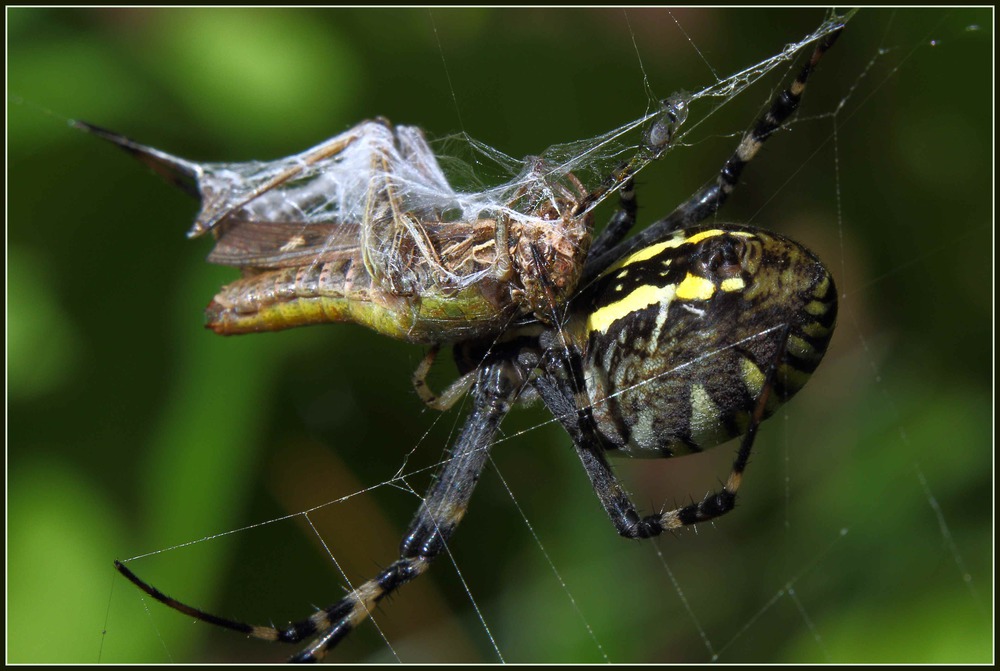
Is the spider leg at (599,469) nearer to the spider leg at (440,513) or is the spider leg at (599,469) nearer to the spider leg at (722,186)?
the spider leg at (440,513)

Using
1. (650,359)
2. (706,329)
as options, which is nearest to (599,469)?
(650,359)

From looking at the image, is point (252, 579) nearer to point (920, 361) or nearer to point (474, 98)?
point (474, 98)

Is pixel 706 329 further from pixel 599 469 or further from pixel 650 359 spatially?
pixel 599 469

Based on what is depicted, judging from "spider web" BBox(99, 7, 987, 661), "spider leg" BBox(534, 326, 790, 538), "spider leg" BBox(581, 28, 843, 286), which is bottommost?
"spider web" BBox(99, 7, 987, 661)

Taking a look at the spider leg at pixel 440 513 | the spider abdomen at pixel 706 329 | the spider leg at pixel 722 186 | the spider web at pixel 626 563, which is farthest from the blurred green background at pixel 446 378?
the spider abdomen at pixel 706 329

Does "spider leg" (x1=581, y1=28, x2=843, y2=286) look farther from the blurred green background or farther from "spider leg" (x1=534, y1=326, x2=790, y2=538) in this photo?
the blurred green background

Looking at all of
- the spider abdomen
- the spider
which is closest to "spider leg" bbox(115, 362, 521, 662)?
the spider
